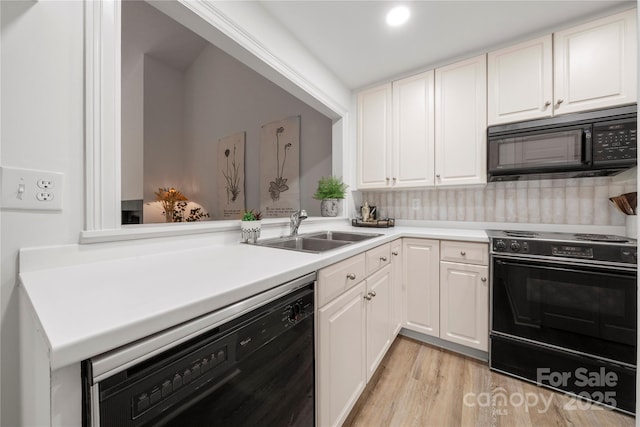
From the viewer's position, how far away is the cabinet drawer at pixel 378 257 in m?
1.48

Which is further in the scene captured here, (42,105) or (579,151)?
(579,151)

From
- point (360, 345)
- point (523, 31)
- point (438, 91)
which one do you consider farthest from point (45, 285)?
point (523, 31)

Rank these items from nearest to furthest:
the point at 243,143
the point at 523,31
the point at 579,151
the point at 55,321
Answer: the point at 55,321 < the point at 579,151 < the point at 523,31 < the point at 243,143

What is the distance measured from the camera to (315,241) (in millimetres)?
1714

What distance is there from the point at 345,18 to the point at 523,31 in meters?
1.32

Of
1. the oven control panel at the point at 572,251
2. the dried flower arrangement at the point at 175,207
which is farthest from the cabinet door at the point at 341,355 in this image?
the dried flower arrangement at the point at 175,207

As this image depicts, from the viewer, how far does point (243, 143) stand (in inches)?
132

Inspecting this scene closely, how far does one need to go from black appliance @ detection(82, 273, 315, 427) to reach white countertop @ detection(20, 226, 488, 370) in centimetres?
4

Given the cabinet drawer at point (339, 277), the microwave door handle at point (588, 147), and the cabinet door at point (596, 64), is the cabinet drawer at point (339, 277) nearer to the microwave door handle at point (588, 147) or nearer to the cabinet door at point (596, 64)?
the microwave door handle at point (588, 147)

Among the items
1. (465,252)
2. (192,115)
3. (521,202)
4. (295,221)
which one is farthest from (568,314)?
(192,115)

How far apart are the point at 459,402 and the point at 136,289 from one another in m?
1.77

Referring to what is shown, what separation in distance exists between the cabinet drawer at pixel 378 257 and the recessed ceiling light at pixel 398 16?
60.7 inches

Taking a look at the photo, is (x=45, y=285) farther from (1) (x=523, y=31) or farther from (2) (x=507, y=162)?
(1) (x=523, y=31)

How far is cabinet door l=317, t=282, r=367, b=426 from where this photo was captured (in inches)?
40.3
